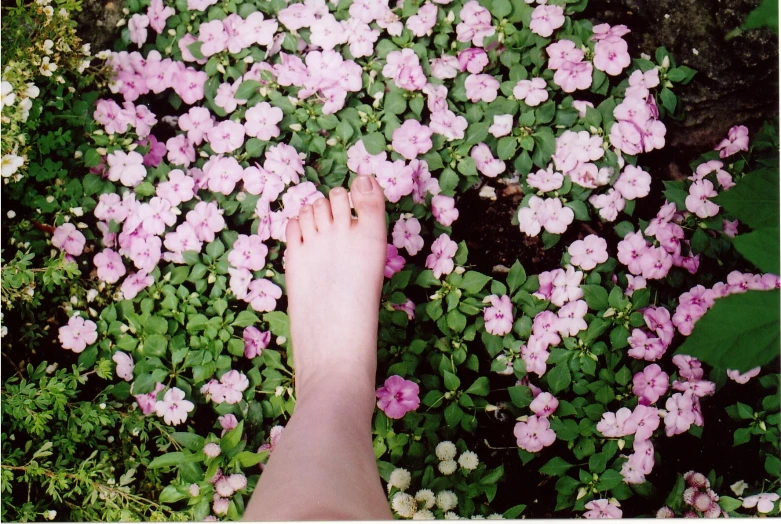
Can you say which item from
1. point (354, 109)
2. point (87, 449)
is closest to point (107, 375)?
point (87, 449)

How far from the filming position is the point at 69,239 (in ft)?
5.07

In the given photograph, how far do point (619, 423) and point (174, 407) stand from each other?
44.0 inches

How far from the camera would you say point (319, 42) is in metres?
1.59

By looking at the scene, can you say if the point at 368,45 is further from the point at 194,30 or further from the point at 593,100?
the point at 593,100

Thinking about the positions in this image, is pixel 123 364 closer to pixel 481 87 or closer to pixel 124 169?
pixel 124 169

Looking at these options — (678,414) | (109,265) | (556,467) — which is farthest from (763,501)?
(109,265)

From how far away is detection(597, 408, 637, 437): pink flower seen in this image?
1.46 meters

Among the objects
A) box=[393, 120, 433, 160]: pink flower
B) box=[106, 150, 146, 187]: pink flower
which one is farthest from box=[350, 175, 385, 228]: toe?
box=[106, 150, 146, 187]: pink flower

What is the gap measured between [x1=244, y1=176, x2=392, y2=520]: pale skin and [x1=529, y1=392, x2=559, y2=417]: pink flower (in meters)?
0.41

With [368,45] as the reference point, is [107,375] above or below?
below

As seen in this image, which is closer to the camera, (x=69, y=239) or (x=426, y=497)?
(x=426, y=497)

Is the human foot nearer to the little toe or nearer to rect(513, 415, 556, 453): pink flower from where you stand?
the little toe

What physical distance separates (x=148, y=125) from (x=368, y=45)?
635 mm

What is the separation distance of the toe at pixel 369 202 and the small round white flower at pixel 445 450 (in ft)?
1.88
